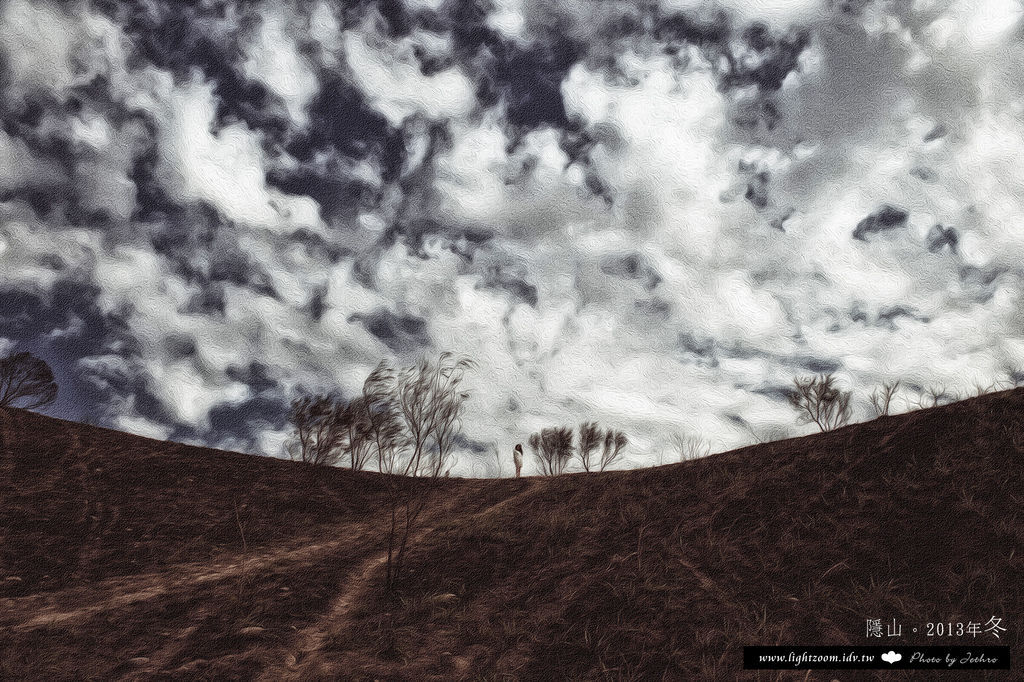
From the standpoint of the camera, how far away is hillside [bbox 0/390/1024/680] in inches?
285

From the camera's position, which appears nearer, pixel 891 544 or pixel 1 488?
pixel 891 544

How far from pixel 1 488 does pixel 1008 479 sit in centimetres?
2325

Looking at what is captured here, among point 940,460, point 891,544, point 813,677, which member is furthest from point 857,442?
point 813,677

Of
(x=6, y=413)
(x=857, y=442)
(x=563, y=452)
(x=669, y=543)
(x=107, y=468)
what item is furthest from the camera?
(x=563, y=452)

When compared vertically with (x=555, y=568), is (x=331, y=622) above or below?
below

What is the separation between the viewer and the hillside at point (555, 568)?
23.8 ft

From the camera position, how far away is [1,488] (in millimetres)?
13516

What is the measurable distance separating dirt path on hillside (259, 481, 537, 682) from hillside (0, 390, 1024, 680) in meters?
0.06

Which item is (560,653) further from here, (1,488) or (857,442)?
(1,488)

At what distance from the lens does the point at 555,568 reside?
34.5ft

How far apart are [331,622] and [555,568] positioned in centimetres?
454

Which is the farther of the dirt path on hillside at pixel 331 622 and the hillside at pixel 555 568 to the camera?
the dirt path on hillside at pixel 331 622

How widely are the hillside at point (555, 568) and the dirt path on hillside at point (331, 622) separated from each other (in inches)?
2.4

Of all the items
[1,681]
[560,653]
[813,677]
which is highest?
[813,677]
